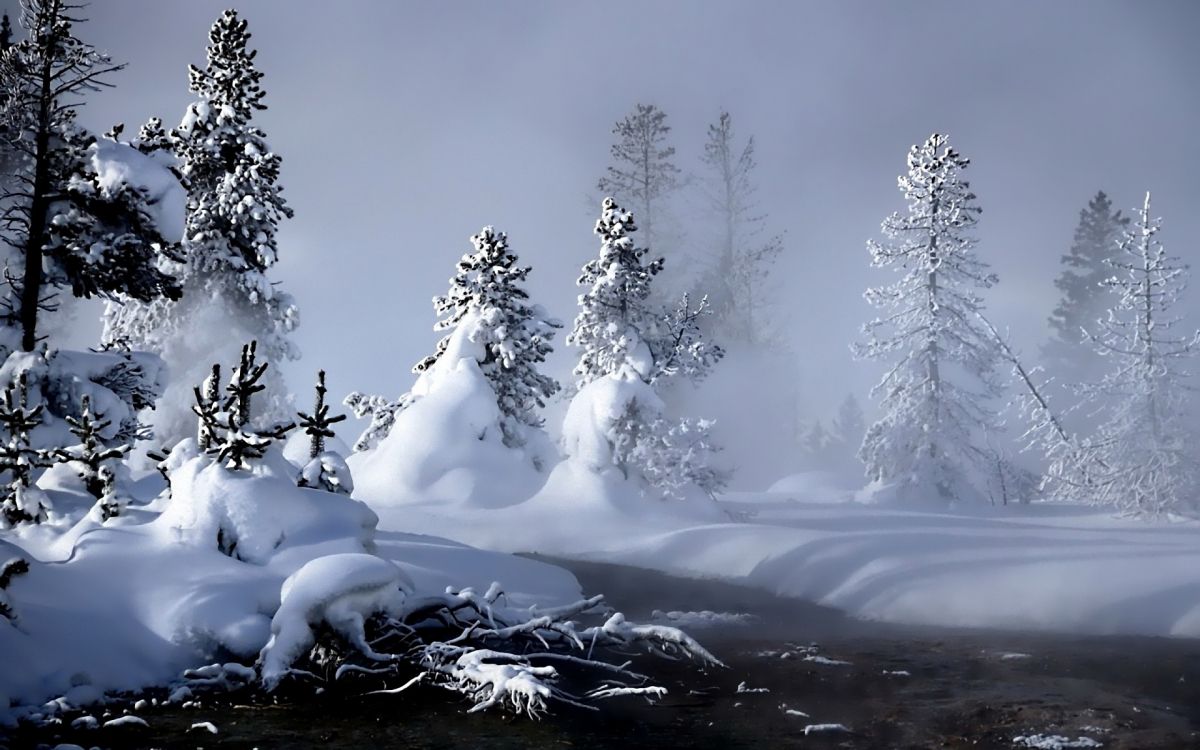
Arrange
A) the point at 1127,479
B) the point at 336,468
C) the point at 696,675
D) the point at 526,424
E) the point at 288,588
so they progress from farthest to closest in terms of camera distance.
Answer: the point at 526,424, the point at 1127,479, the point at 336,468, the point at 696,675, the point at 288,588

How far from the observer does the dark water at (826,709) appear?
820cm

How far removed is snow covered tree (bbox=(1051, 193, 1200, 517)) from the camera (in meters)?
24.2

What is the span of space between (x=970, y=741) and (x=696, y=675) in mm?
3437

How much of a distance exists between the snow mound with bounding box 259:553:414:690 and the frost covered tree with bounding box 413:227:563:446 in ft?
63.1

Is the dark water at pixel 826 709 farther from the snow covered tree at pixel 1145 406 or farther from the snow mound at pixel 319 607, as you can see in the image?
the snow covered tree at pixel 1145 406

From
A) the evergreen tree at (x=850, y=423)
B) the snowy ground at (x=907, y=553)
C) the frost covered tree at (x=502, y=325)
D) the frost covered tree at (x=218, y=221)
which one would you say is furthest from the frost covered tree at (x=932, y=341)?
the evergreen tree at (x=850, y=423)

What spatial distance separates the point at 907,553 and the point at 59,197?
1569 cm

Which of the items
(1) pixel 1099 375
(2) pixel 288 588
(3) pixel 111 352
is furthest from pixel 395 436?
(1) pixel 1099 375

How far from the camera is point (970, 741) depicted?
8164 millimetres

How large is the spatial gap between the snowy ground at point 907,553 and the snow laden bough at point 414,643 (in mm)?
5933

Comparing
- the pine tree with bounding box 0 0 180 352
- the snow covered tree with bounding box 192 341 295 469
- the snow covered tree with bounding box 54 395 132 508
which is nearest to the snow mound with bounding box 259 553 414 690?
the snow covered tree with bounding box 192 341 295 469

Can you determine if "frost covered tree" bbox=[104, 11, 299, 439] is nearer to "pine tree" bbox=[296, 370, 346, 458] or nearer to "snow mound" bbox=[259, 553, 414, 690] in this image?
"pine tree" bbox=[296, 370, 346, 458]

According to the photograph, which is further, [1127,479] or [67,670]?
[1127,479]

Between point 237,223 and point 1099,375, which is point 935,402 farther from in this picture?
point 1099,375
